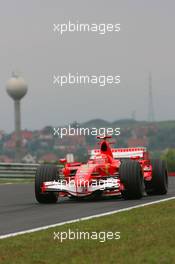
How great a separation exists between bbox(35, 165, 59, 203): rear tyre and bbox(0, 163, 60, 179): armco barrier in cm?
1544

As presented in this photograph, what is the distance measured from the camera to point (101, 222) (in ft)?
37.5

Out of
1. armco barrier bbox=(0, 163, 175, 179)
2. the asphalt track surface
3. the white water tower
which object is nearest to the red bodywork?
the asphalt track surface

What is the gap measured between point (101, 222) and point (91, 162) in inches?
262

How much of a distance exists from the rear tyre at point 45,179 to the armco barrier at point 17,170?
50.6 ft

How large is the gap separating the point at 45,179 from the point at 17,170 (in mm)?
16303

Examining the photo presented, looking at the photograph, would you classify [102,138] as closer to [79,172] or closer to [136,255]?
[79,172]

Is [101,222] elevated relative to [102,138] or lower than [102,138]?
lower

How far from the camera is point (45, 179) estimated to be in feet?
55.7

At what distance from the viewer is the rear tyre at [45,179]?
17000 millimetres

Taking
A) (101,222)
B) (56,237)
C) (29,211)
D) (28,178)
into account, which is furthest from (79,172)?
(28,178)
